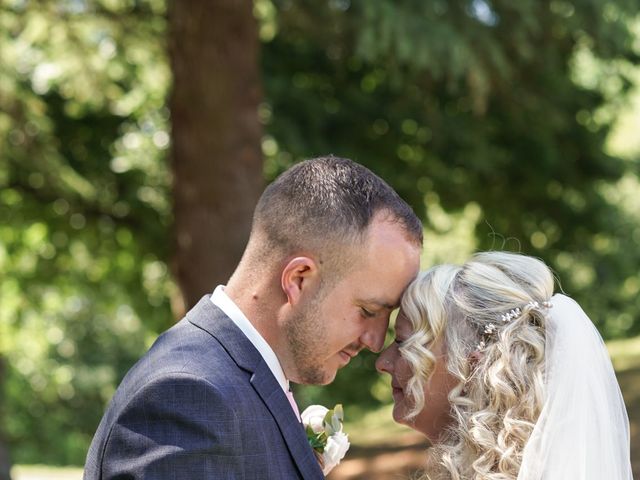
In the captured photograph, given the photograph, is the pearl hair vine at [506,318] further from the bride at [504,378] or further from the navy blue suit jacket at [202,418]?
the navy blue suit jacket at [202,418]

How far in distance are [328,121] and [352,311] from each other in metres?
7.36

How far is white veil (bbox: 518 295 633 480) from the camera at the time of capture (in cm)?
326

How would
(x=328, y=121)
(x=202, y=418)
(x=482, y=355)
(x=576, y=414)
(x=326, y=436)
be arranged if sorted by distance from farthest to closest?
1. (x=328, y=121)
2. (x=326, y=436)
3. (x=482, y=355)
4. (x=576, y=414)
5. (x=202, y=418)

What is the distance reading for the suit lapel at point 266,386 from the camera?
2930 millimetres

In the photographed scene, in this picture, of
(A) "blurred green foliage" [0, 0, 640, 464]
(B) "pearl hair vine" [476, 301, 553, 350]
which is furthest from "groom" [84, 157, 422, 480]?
(A) "blurred green foliage" [0, 0, 640, 464]

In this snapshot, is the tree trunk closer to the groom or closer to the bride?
the bride

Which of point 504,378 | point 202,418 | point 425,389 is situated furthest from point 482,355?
point 202,418

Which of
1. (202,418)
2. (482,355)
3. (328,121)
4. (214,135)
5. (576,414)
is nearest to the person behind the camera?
(202,418)

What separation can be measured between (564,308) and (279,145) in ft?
22.6

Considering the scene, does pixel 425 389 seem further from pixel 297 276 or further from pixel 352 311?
pixel 297 276

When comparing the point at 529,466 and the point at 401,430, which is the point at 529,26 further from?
the point at 529,466

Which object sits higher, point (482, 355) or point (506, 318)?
point (506, 318)

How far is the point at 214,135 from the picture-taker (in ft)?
25.8

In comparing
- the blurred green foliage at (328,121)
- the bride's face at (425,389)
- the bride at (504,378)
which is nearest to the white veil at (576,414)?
the bride at (504,378)
